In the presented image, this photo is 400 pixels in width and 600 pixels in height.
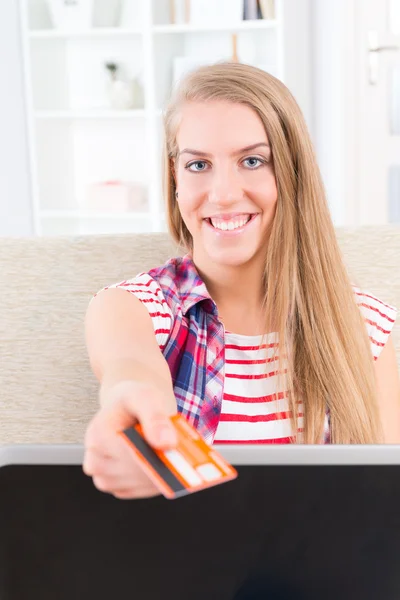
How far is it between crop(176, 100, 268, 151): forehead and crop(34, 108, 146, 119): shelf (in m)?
2.45

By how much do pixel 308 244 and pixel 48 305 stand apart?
432 millimetres

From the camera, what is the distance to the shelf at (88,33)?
334 cm

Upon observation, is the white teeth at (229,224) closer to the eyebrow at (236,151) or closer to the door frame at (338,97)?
the eyebrow at (236,151)

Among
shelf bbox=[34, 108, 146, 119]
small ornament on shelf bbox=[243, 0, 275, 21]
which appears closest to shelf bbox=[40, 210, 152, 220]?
shelf bbox=[34, 108, 146, 119]

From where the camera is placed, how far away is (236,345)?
1118 millimetres

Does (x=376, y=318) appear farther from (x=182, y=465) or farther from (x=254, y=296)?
(x=182, y=465)

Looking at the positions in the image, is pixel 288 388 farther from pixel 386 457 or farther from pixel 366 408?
pixel 386 457

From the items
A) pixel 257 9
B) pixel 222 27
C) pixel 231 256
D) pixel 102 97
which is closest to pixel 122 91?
pixel 102 97

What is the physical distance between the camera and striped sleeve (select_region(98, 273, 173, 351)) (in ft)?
3.41

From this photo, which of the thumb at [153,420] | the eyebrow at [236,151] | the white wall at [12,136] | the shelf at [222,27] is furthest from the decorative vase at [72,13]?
the thumb at [153,420]

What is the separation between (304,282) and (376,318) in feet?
0.45

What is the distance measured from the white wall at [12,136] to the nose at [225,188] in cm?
264

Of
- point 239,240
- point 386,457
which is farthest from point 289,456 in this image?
point 239,240

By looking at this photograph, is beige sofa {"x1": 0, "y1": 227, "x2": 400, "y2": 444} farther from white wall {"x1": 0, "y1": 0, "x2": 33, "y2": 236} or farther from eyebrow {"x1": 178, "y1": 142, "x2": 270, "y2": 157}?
white wall {"x1": 0, "y1": 0, "x2": 33, "y2": 236}
